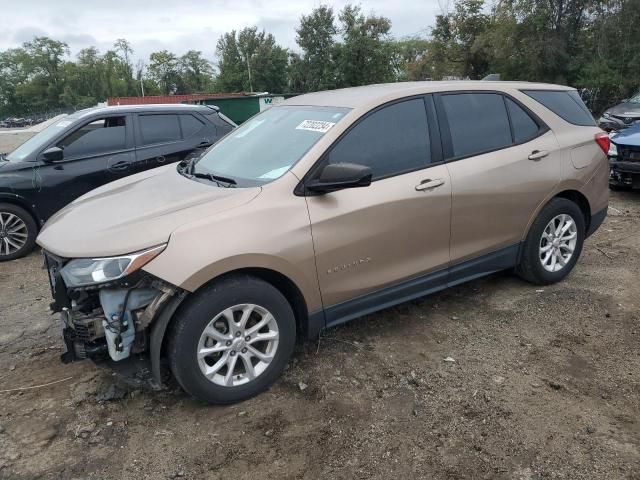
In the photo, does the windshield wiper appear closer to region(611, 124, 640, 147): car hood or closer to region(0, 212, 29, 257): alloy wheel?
region(0, 212, 29, 257): alloy wheel

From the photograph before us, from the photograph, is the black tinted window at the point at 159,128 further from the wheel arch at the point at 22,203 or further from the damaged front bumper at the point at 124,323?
the damaged front bumper at the point at 124,323

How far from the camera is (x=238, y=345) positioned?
2.98 meters

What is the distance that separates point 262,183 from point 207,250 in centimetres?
62

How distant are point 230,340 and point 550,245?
2.93 metres

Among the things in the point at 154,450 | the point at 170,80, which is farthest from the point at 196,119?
the point at 170,80

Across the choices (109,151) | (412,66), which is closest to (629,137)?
(109,151)

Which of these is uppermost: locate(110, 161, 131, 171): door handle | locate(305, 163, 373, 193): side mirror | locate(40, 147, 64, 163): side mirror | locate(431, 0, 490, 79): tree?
locate(431, 0, 490, 79): tree

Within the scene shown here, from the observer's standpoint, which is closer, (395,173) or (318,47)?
(395,173)

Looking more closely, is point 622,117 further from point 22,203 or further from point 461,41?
point 461,41

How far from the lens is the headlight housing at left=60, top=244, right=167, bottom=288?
2.70m

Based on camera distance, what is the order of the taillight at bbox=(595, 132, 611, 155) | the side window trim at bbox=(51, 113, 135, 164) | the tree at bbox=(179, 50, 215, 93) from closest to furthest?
1. the taillight at bbox=(595, 132, 611, 155)
2. the side window trim at bbox=(51, 113, 135, 164)
3. the tree at bbox=(179, 50, 215, 93)

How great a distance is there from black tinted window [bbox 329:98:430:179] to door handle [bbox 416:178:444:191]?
0.12 m

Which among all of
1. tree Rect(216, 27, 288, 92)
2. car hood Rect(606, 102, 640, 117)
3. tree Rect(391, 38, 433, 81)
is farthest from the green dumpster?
tree Rect(216, 27, 288, 92)

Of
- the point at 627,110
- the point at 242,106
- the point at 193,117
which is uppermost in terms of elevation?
the point at 242,106
